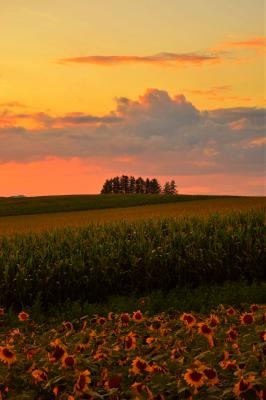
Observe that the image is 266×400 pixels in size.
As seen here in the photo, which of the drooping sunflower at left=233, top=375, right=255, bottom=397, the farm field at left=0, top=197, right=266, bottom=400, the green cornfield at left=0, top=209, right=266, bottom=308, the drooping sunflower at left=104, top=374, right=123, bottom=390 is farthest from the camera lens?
the green cornfield at left=0, top=209, right=266, bottom=308

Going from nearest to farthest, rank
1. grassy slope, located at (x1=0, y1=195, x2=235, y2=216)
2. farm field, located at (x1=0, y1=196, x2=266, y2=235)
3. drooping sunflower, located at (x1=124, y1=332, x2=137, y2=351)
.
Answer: drooping sunflower, located at (x1=124, y1=332, x2=137, y2=351)
farm field, located at (x1=0, y1=196, x2=266, y2=235)
grassy slope, located at (x1=0, y1=195, x2=235, y2=216)

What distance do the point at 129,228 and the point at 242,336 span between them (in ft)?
26.5

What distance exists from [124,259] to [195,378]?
26.8 ft

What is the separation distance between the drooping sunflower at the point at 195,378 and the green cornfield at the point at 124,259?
7005 millimetres

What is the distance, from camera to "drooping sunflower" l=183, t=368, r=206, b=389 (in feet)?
15.4

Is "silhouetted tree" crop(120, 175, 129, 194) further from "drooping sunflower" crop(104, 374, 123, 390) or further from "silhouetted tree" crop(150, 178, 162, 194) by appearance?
"drooping sunflower" crop(104, 374, 123, 390)

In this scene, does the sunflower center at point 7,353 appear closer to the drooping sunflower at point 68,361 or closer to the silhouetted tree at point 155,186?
the drooping sunflower at point 68,361

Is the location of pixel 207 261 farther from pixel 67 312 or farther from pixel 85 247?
pixel 67 312

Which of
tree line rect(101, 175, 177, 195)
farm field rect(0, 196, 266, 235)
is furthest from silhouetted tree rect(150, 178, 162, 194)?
farm field rect(0, 196, 266, 235)

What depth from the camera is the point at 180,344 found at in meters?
6.32

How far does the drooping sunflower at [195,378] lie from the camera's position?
468 centimetres

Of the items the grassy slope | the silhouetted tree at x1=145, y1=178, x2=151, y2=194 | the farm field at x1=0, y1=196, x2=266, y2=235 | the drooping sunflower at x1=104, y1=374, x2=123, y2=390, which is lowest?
the drooping sunflower at x1=104, y1=374, x2=123, y2=390

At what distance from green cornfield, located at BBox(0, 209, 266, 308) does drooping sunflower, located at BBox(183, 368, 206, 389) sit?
701cm

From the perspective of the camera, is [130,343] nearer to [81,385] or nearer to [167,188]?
[81,385]
